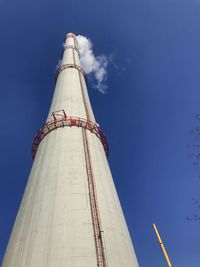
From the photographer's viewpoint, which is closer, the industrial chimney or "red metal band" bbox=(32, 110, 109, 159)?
the industrial chimney

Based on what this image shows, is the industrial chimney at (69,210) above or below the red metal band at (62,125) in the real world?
below

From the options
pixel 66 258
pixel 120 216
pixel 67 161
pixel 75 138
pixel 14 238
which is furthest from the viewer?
pixel 75 138

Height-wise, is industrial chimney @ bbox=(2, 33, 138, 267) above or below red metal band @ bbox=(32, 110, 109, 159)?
below

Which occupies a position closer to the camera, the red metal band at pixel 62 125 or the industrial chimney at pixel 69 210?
the industrial chimney at pixel 69 210

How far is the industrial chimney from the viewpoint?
1480 cm

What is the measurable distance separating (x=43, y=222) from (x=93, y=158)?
7184 millimetres

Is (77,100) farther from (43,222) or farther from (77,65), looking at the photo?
(43,222)

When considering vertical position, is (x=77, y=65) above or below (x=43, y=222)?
above

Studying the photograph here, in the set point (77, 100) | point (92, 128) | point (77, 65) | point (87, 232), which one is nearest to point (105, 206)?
point (87, 232)

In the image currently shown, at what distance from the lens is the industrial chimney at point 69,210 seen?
14.8 meters

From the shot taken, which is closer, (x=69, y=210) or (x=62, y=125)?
(x=69, y=210)

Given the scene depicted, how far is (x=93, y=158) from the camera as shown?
22.3m

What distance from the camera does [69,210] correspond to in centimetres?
1698

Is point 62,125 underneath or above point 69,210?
above
